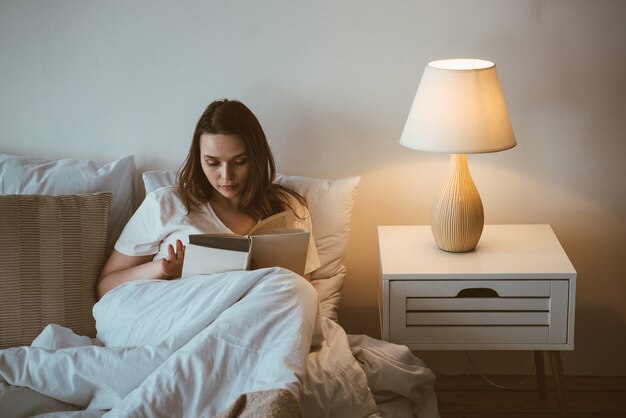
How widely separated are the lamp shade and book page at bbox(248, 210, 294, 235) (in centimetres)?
43

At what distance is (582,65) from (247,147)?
106 centimetres

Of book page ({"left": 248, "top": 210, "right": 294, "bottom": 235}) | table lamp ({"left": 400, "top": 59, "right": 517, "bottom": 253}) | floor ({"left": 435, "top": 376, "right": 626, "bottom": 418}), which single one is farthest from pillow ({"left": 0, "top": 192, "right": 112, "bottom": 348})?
floor ({"left": 435, "top": 376, "right": 626, "bottom": 418})

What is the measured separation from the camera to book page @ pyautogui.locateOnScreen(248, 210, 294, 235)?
6.88 ft

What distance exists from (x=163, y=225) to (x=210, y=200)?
0.57 ft

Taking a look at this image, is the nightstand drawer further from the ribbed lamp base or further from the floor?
the floor

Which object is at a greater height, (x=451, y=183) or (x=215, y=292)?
(x=451, y=183)

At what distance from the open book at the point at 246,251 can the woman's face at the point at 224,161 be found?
0.18 meters

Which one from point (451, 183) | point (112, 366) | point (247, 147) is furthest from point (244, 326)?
point (451, 183)

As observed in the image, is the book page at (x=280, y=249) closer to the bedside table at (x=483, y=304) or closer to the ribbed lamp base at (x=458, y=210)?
the bedside table at (x=483, y=304)

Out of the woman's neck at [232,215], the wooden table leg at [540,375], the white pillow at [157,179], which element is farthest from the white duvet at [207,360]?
the wooden table leg at [540,375]

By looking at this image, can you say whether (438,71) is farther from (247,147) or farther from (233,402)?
(233,402)

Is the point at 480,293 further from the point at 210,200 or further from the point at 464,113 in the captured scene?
the point at 210,200

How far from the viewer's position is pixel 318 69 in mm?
2461

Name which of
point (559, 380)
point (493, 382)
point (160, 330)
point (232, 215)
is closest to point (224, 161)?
point (232, 215)
